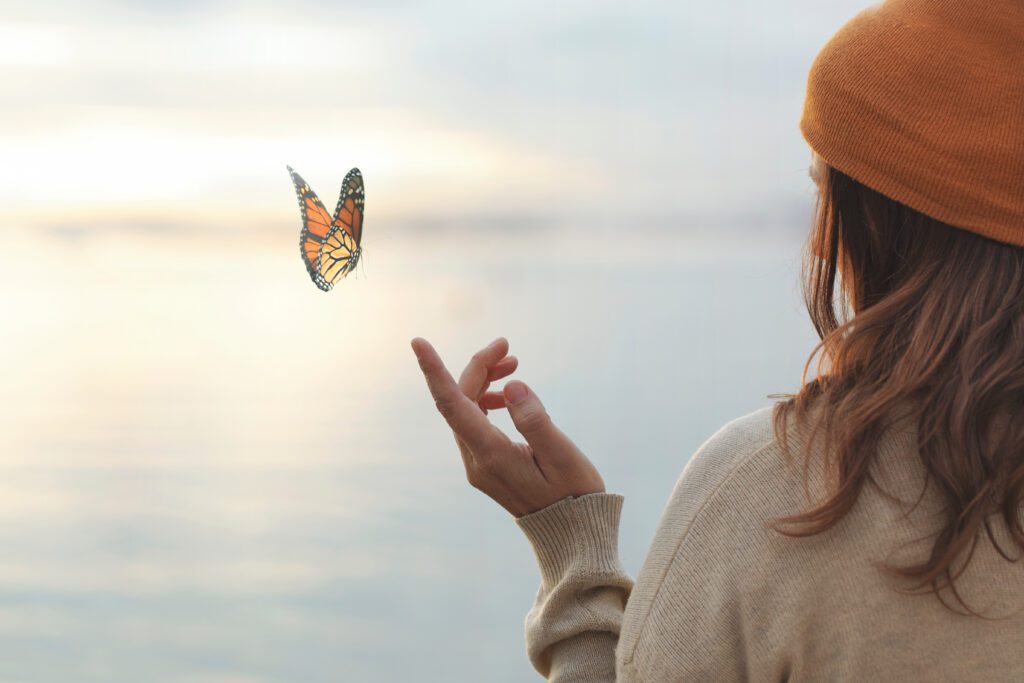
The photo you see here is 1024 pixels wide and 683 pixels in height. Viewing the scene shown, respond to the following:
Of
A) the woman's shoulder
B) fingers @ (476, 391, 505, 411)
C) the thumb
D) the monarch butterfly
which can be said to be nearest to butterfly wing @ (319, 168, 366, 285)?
the monarch butterfly

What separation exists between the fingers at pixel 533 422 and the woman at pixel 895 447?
0.54 feet

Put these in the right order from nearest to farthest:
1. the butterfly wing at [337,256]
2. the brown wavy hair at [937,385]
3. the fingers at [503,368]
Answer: the brown wavy hair at [937,385] → the fingers at [503,368] → the butterfly wing at [337,256]

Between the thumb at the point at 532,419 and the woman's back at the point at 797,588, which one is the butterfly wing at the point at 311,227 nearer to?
the thumb at the point at 532,419

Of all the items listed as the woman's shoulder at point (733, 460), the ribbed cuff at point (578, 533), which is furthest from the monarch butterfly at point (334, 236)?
the woman's shoulder at point (733, 460)

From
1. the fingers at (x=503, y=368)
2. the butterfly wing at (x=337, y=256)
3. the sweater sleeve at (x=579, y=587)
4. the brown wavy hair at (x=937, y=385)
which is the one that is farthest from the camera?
the butterfly wing at (x=337, y=256)

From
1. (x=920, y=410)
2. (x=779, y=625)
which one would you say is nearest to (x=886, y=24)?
(x=920, y=410)

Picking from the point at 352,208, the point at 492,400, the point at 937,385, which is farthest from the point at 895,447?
the point at 352,208

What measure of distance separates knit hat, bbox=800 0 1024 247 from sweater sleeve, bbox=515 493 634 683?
35 cm

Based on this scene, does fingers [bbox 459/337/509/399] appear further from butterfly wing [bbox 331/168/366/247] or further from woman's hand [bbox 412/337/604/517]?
butterfly wing [bbox 331/168/366/247]

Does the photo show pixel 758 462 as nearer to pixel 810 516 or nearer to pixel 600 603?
pixel 810 516

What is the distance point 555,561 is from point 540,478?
7 centimetres

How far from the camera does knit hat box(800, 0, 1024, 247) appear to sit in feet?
2.20

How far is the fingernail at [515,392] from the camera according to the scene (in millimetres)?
876

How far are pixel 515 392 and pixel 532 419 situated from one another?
26 millimetres
